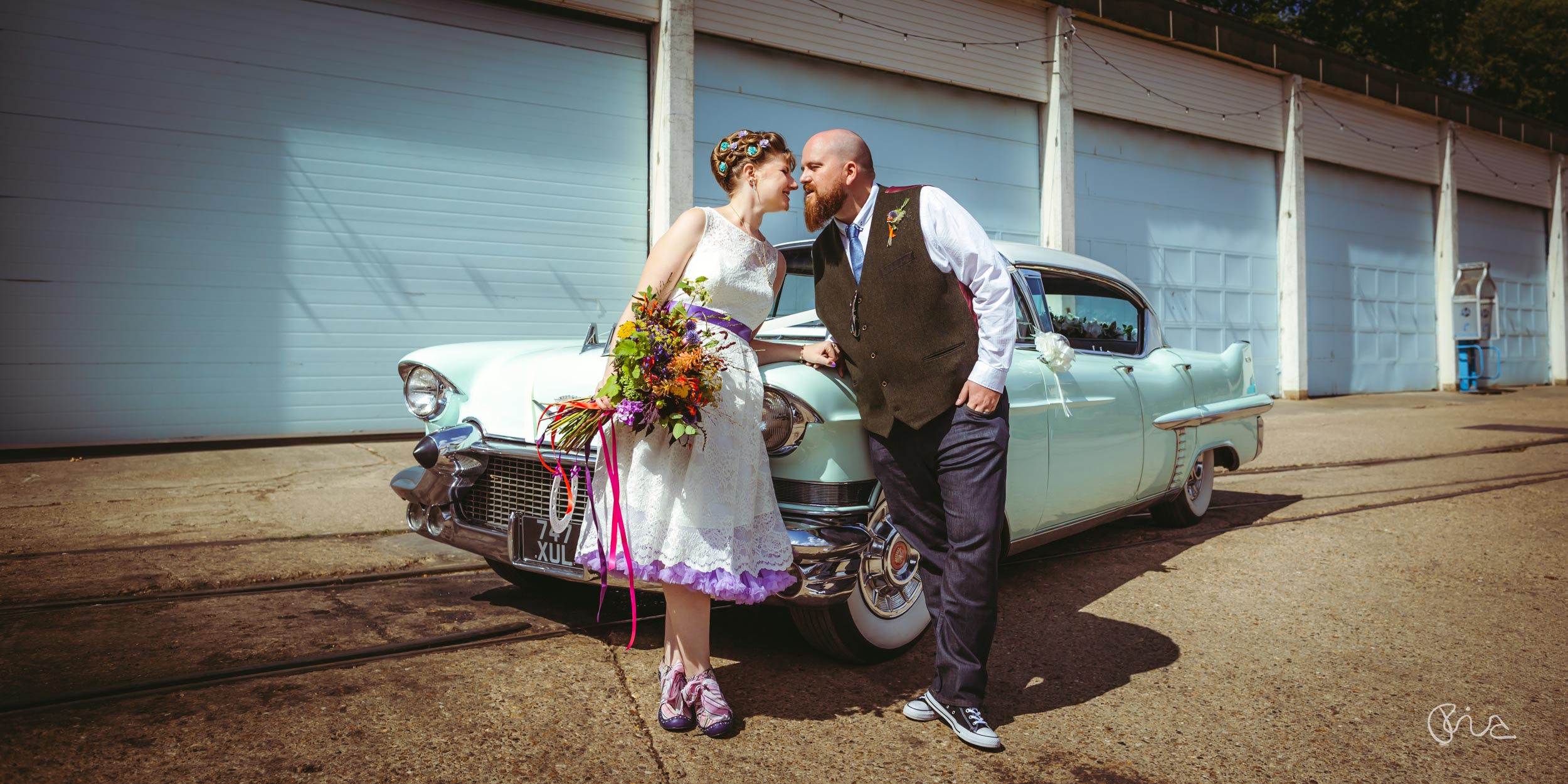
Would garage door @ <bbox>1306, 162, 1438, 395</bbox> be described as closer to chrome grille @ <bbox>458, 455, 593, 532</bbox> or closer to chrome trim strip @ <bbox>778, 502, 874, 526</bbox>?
chrome trim strip @ <bbox>778, 502, 874, 526</bbox>

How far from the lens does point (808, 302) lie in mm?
3742

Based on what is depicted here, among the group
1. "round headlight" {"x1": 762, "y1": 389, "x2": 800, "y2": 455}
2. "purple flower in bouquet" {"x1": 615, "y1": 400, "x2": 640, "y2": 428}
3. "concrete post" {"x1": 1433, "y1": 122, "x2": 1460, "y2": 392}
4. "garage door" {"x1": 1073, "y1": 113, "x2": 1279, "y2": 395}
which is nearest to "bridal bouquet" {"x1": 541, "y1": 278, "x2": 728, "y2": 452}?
"purple flower in bouquet" {"x1": 615, "y1": 400, "x2": 640, "y2": 428}

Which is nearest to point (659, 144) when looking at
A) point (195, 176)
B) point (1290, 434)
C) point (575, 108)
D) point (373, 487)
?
point (575, 108)

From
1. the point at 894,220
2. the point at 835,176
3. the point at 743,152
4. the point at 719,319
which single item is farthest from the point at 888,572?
the point at 743,152

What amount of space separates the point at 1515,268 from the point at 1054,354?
2294 cm

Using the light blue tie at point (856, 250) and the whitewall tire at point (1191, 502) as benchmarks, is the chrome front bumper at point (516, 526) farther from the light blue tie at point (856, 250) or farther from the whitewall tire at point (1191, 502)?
the whitewall tire at point (1191, 502)

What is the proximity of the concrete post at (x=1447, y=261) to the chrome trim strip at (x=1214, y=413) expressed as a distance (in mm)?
16432

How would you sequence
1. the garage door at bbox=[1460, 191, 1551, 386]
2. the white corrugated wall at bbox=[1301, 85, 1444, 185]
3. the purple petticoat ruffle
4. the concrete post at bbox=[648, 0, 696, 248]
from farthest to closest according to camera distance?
the garage door at bbox=[1460, 191, 1551, 386] → the white corrugated wall at bbox=[1301, 85, 1444, 185] → the concrete post at bbox=[648, 0, 696, 248] → the purple petticoat ruffle

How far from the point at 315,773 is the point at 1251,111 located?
16746 millimetres

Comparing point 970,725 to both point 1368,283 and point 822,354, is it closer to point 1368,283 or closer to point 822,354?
point 822,354

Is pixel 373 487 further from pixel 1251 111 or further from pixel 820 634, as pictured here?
pixel 1251 111

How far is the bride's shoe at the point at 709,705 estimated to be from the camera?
2465mm

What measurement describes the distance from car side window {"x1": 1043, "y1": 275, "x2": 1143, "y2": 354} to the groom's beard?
1461mm

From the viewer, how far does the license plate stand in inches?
112
